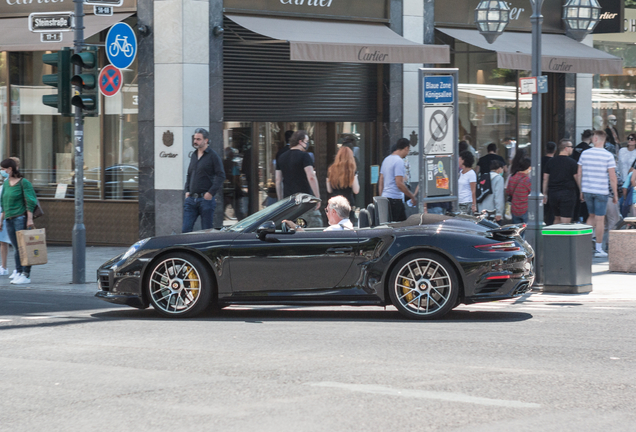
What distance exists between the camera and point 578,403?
5.38m

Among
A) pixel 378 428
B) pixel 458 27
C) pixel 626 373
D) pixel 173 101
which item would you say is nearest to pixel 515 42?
pixel 458 27

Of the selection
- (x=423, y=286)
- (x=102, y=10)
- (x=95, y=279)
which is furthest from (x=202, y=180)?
(x=423, y=286)

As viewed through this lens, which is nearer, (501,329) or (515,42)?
(501,329)

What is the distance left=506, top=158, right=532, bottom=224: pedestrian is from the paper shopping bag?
22.9 feet

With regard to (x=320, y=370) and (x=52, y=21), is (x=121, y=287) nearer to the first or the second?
(x=320, y=370)

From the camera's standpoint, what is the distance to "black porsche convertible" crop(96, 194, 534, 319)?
854cm

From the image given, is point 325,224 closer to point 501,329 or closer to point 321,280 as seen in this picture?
point 321,280

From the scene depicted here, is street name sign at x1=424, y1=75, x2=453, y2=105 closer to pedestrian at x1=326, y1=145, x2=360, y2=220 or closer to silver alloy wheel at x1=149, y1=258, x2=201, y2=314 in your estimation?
pedestrian at x1=326, y1=145, x2=360, y2=220

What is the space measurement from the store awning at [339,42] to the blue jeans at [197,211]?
3057 mm

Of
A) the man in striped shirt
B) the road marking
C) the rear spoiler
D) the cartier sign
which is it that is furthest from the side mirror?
the cartier sign

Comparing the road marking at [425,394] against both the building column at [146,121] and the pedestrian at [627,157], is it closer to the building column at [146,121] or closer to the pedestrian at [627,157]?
the building column at [146,121]

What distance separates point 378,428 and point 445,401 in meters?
0.71

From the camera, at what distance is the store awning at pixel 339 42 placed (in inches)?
586

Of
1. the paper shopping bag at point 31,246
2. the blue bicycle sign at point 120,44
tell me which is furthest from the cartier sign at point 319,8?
the paper shopping bag at point 31,246
